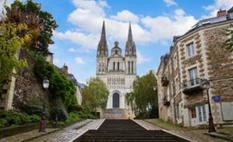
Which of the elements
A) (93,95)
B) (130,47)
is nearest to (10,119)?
(93,95)

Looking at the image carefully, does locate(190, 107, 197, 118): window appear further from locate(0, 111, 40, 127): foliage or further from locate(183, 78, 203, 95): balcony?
locate(0, 111, 40, 127): foliage

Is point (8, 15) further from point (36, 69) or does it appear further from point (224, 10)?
point (224, 10)

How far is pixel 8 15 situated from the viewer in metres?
23.1

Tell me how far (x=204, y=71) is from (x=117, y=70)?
68.8 metres

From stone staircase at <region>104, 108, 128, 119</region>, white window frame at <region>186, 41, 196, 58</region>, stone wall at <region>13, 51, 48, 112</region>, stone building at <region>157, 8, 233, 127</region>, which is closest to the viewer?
stone wall at <region>13, 51, 48, 112</region>

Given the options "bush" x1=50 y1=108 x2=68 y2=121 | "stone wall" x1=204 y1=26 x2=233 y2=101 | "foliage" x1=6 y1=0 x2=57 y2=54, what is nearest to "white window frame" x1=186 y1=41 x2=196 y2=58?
"stone wall" x1=204 y1=26 x2=233 y2=101

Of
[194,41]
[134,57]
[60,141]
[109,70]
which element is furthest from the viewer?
[134,57]

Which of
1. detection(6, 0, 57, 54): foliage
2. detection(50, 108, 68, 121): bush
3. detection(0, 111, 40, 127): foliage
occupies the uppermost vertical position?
detection(6, 0, 57, 54): foliage

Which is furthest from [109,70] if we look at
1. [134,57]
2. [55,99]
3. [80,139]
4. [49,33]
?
[80,139]

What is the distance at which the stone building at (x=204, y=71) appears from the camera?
62.7 ft

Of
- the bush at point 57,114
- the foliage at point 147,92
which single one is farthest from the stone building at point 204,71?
the foliage at point 147,92

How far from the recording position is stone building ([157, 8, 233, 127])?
62.7ft

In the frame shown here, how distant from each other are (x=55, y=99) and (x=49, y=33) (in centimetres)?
978

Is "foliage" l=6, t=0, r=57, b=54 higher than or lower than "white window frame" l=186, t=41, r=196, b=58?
higher
